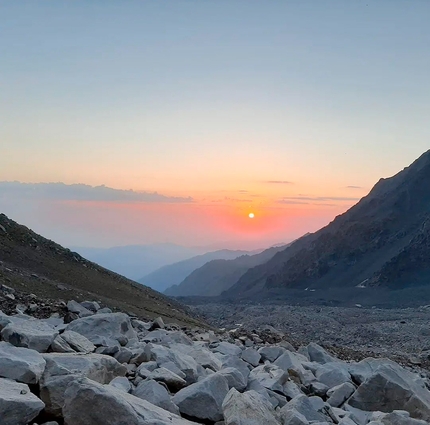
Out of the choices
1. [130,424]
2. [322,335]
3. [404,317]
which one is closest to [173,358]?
[130,424]

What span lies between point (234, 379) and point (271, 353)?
345 centimetres

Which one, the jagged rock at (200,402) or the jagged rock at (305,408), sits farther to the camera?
the jagged rock at (305,408)

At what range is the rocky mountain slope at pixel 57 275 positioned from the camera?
737 inches

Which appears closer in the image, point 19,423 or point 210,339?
point 19,423

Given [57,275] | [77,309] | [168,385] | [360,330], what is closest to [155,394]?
[168,385]

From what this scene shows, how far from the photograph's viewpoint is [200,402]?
594 centimetres

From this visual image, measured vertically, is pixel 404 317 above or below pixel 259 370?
below

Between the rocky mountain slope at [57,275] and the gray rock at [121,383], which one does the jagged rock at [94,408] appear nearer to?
the gray rock at [121,383]

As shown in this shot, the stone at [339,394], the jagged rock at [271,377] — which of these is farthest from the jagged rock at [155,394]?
the stone at [339,394]

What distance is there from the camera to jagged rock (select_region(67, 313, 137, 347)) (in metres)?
8.85

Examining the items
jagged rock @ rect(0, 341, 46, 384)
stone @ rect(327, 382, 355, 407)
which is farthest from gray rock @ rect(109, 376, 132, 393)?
stone @ rect(327, 382, 355, 407)

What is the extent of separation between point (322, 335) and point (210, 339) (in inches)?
726

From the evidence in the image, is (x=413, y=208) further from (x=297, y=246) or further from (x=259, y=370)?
(x=259, y=370)

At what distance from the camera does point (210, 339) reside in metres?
12.6
